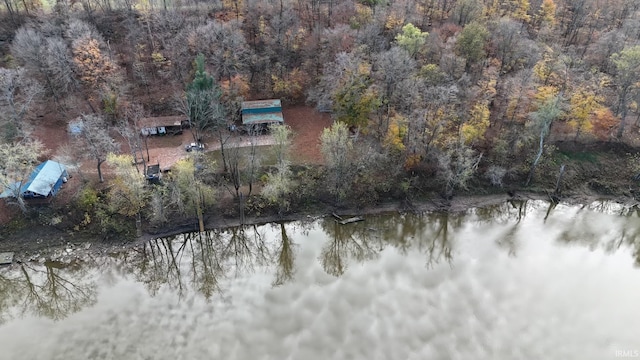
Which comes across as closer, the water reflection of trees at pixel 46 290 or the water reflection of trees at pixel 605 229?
the water reflection of trees at pixel 46 290

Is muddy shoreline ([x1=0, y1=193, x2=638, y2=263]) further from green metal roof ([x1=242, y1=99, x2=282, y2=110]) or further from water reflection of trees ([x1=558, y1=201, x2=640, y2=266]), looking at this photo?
green metal roof ([x1=242, y1=99, x2=282, y2=110])

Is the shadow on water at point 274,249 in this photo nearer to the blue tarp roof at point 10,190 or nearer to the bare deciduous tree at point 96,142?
the blue tarp roof at point 10,190

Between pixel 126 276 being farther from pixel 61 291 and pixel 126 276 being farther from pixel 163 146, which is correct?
pixel 163 146

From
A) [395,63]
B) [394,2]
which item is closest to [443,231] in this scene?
[395,63]

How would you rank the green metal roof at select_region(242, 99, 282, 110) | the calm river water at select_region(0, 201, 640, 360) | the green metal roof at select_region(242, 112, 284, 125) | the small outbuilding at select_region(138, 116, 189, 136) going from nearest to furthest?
the calm river water at select_region(0, 201, 640, 360) → the small outbuilding at select_region(138, 116, 189, 136) → the green metal roof at select_region(242, 112, 284, 125) → the green metal roof at select_region(242, 99, 282, 110)

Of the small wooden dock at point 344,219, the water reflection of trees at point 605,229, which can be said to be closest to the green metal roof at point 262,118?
the small wooden dock at point 344,219

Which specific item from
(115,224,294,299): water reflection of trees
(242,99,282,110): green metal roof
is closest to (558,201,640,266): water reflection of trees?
(115,224,294,299): water reflection of trees
